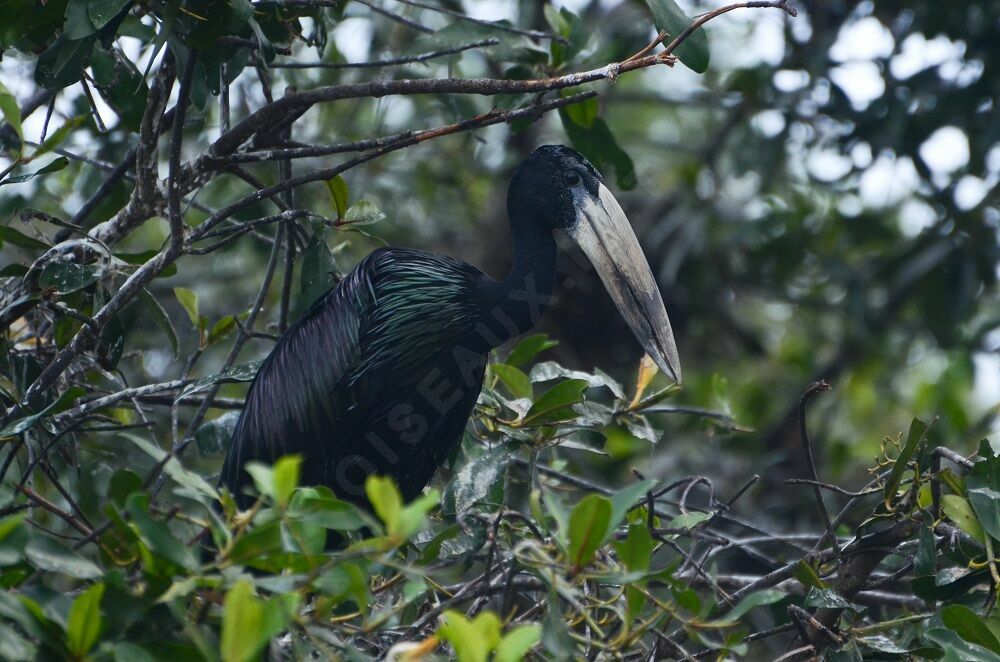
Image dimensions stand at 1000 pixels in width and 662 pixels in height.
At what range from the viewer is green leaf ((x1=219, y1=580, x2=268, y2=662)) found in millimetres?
1830

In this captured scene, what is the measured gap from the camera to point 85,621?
1977mm

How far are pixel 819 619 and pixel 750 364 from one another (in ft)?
15.5

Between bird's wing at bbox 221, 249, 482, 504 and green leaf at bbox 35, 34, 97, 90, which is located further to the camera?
bird's wing at bbox 221, 249, 482, 504

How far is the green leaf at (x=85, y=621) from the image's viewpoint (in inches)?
77.3

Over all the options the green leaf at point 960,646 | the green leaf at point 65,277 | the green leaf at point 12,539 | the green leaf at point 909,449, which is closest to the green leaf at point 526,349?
the green leaf at point 909,449

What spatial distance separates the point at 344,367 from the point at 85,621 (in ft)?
5.99

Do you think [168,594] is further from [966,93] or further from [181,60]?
[966,93]

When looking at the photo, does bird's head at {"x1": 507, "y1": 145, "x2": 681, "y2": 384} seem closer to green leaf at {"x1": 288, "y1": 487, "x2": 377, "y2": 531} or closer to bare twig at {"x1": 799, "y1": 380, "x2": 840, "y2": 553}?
bare twig at {"x1": 799, "y1": 380, "x2": 840, "y2": 553}

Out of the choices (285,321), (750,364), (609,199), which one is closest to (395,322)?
(285,321)

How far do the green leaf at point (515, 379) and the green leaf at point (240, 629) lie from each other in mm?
1679

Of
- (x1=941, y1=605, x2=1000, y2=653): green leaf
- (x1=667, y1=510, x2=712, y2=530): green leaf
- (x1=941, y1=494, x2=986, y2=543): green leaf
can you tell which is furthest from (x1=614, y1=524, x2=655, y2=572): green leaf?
(x1=941, y1=494, x2=986, y2=543): green leaf

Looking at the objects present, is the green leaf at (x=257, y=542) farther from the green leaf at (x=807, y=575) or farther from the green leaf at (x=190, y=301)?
the green leaf at (x=190, y=301)

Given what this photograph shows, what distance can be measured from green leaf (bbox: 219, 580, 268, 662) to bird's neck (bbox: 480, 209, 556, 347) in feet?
6.60

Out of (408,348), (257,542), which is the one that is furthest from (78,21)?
(257,542)
